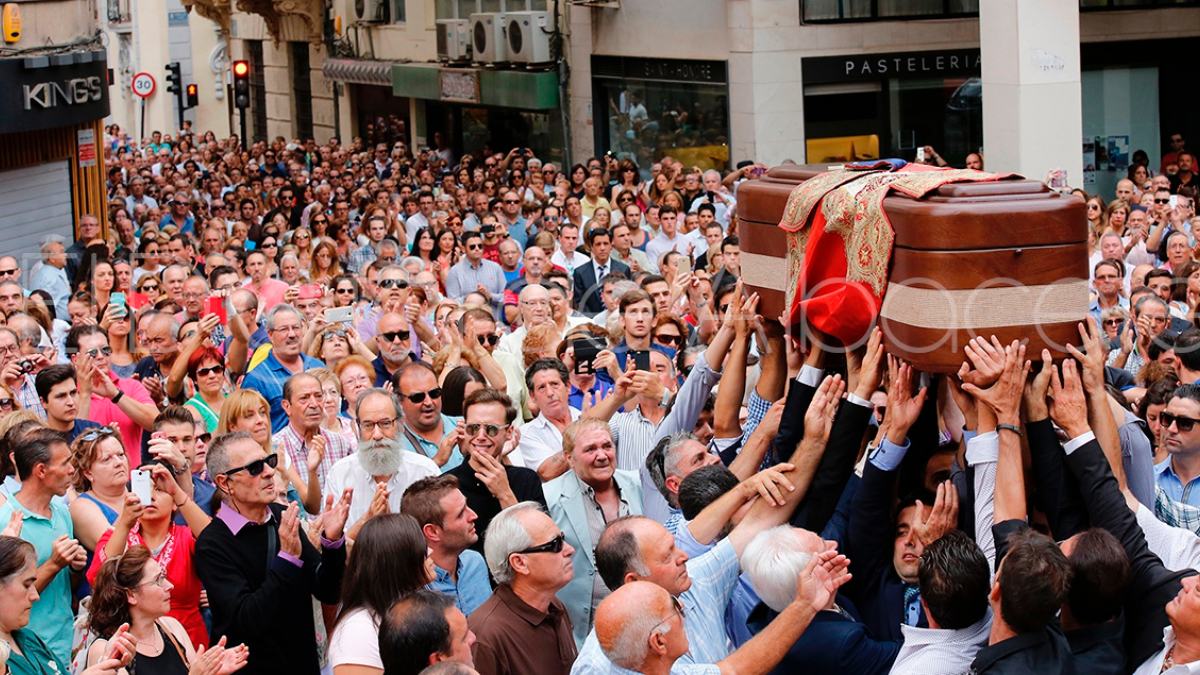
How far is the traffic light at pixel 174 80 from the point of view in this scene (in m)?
49.2

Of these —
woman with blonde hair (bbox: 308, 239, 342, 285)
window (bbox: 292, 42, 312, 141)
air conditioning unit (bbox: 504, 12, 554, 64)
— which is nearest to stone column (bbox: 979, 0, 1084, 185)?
woman with blonde hair (bbox: 308, 239, 342, 285)

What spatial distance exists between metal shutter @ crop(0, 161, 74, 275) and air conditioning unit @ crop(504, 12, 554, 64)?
9.34 metres

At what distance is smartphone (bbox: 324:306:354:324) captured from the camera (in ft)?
39.5

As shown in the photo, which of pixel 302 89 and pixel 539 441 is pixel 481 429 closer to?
pixel 539 441

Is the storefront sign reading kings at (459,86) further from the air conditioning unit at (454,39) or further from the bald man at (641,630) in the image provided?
the bald man at (641,630)

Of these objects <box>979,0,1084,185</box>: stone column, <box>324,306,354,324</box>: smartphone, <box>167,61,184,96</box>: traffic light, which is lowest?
<box>324,306,354,324</box>: smartphone

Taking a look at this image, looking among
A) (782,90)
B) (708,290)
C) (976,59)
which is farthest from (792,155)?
(708,290)

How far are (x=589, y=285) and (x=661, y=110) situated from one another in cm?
1226

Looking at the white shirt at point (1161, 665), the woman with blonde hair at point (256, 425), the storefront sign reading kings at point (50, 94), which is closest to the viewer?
the white shirt at point (1161, 665)

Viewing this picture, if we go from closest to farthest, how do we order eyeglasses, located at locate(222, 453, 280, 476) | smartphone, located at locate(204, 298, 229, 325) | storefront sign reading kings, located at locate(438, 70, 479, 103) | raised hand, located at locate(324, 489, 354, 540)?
raised hand, located at locate(324, 489, 354, 540), eyeglasses, located at locate(222, 453, 280, 476), smartphone, located at locate(204, 298, 229, 325), storefront sign reading kings, located at locate(438, 70, 479, 103)

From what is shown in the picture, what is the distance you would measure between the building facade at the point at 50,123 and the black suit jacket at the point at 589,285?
6725 millimetres

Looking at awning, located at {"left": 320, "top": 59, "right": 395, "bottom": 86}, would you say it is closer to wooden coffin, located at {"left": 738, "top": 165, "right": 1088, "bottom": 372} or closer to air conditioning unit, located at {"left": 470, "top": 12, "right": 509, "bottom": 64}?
air conditioning unit, located at {"left": 470, "top": 12, "right": 509, "bottom": 64}

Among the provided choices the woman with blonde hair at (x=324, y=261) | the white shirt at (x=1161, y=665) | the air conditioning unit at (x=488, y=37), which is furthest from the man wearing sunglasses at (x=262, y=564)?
the air conditioning unit at (x=488, y=37)

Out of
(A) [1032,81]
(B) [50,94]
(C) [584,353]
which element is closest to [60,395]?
(C) [584,353]
